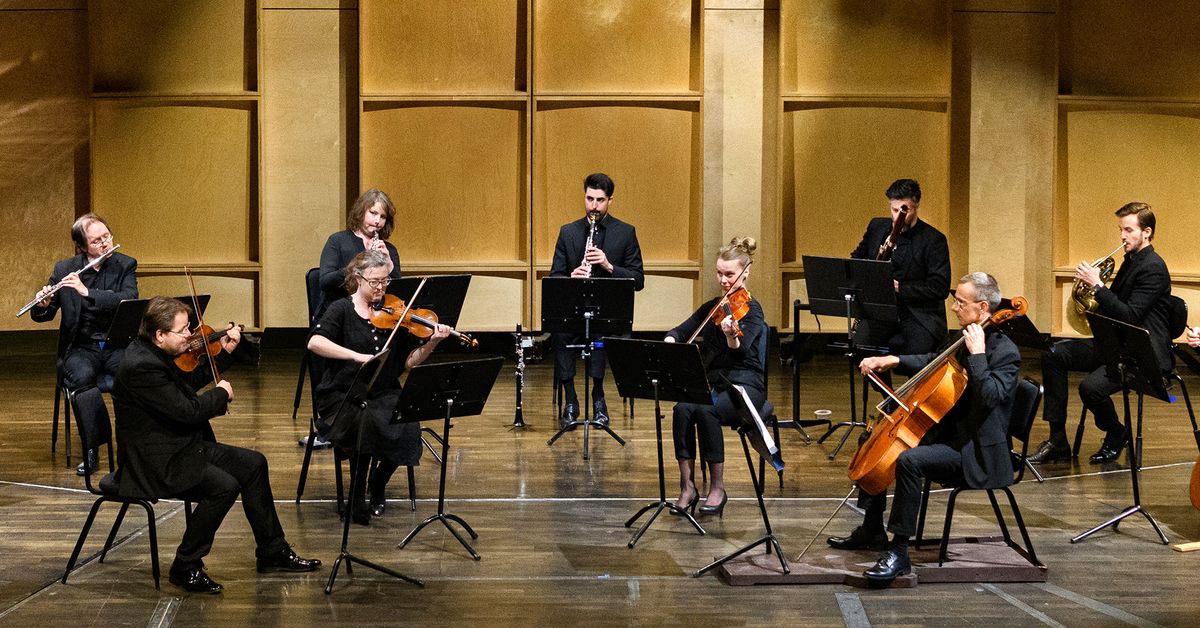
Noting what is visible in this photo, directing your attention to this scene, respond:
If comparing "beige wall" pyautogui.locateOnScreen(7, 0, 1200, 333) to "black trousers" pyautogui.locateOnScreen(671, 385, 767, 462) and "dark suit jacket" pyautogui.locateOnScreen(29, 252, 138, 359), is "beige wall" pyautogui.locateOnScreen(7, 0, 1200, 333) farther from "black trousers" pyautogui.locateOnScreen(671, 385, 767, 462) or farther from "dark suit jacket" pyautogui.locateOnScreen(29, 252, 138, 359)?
"black trousers" pyautogui.locateOnScreen(671, 385, 767, 462)

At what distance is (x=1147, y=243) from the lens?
21.6ft

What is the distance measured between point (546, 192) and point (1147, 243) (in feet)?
15.7

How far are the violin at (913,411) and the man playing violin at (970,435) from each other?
40mm

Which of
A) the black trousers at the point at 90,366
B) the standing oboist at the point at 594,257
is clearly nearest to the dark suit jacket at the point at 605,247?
the standing oboist at the point at 594,257

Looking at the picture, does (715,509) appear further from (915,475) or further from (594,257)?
(594,257)

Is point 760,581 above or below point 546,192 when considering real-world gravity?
below

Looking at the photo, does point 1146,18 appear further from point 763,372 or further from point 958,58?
point 763,372

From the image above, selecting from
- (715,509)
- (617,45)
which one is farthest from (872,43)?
(715,509)

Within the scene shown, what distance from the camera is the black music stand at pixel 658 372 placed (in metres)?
5.00

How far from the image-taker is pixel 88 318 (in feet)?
21.4

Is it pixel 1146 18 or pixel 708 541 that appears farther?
pixel 1146 18

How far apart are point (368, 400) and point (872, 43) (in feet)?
19.6

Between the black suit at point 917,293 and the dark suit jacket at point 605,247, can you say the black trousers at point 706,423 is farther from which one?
the dark suit jacket at point 605,247

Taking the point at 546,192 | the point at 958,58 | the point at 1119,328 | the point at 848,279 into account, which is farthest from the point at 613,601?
the point at 958,58
